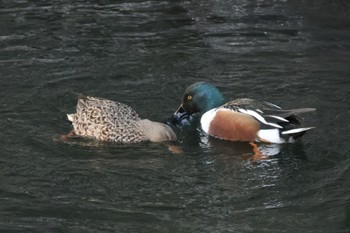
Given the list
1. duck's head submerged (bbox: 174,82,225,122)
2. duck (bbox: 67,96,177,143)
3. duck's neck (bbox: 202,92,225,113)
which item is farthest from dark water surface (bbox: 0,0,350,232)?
duck's neck (bbox: 202,92,225,113)

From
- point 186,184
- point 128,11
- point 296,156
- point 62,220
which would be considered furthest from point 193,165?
point 128,11

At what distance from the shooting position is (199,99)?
9727 millimetres

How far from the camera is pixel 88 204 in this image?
7.40 metres

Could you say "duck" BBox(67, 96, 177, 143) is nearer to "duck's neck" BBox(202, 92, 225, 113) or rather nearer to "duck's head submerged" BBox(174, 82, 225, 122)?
"duck's head submerged" BBox(174, 82, 225, 122)

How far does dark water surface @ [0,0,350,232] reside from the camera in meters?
7.27

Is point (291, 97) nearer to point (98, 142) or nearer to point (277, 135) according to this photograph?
point (277, 135)

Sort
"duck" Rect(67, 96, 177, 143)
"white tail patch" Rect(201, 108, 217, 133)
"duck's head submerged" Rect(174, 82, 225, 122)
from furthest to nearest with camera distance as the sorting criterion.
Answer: "duck's head submerged" Rect(174, 82, 225, 122), "white tail patch" Rect(201, 108, 217, 133), "duck" Rect(67, 96, 177, 143)

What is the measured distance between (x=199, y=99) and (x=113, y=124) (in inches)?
46.6

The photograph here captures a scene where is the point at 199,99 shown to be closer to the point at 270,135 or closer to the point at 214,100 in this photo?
the point at 214,100

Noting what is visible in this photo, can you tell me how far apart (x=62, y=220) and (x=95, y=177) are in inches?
39.7

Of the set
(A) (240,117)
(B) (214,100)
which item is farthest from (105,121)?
(A) (240,117)

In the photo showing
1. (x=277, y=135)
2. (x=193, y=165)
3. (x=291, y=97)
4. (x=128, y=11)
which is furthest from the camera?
A: (x=128, y=11)

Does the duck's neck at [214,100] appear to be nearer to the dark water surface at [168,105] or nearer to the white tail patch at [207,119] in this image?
the white tail patch at [207,119]

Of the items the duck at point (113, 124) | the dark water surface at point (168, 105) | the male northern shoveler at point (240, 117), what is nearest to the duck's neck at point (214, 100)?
the male northern shoveler at point (240, 117)
